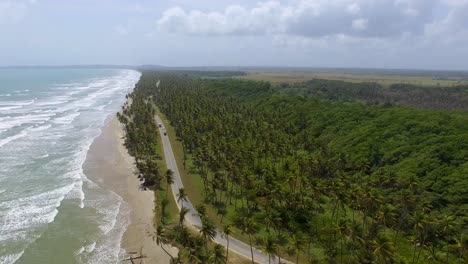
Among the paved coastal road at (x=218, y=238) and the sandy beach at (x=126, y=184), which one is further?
the sandy beach at (x=126, y=184)

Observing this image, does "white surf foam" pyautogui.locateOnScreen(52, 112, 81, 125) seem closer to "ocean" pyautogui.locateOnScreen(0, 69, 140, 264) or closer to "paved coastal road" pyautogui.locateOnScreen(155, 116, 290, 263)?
"ocean" pyautogui.locateOnScreen(0, 69, 140, 264)

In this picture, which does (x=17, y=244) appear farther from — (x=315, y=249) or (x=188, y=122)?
(x=188, y=122)

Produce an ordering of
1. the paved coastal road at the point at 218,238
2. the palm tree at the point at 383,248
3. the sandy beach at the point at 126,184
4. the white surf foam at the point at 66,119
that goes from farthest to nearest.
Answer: the white surf foam at the point at 66,119 < the sandy beach at the point at 126,184 < the paved coastal road at the point at 218,238 < the palm tree at the point at 383,248

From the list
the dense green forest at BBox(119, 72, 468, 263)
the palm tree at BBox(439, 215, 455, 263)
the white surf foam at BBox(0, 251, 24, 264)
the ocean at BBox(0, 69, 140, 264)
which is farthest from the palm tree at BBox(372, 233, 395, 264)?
the white surf foam at BBox(0, 251, 24, 264)

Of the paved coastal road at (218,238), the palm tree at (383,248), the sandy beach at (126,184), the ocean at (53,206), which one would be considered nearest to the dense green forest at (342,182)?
the palm tree at (383,248)

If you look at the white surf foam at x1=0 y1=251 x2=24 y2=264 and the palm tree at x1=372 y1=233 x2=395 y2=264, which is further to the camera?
the white surf foam at x1=0 y1=251 x2=24 y2=264

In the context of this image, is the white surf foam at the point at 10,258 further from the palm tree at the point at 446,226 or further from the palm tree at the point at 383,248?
the palm tree at the point at 446,226

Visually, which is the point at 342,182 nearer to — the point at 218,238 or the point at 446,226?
the point at 446,226

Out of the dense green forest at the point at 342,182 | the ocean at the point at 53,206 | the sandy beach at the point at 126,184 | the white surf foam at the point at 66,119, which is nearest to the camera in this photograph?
the dense green forest at the point at 342,182
